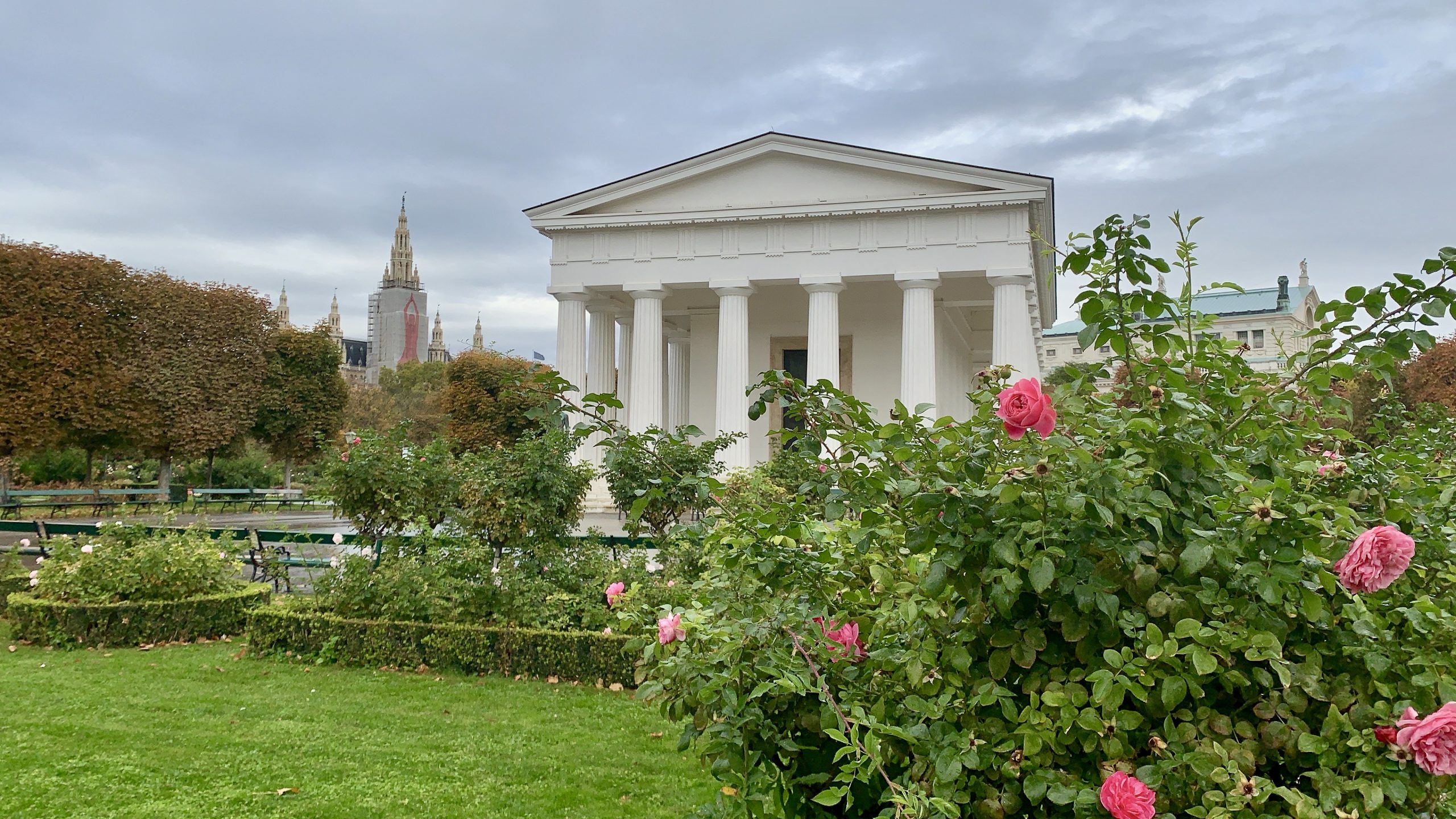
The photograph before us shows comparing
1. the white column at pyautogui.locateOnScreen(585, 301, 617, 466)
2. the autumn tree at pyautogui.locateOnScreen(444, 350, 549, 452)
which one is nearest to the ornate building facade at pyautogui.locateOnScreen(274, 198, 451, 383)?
Result: the autumn tree at pyautogui.locateOnScreen(444, 350, 549, 452)

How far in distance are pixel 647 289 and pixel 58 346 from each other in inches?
809

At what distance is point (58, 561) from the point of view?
10875 mm

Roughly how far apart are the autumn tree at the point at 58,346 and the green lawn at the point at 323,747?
25.7m

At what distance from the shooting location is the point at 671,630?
3.05m

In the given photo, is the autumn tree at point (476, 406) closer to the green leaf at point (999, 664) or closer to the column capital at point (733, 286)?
the column capital at point (733, 286)

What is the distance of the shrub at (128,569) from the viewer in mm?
10500

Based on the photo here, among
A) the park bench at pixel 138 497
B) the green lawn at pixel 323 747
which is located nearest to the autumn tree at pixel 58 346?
the park bench at pixel 138 497

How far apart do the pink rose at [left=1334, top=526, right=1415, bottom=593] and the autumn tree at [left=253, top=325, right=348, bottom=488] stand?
1683 inches

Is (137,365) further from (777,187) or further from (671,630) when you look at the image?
(671,630)

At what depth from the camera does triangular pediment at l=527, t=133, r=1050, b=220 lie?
24984mm

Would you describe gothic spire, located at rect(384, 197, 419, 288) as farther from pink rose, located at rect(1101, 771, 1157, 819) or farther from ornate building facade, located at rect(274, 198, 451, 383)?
pink rose, located at rect(1101, 771, 1157, 819)

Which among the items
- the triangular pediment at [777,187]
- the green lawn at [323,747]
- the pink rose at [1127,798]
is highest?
the triangular pediment at [777,187]

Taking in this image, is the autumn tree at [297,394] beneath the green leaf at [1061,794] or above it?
above

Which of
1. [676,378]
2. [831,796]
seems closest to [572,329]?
[676,378]
